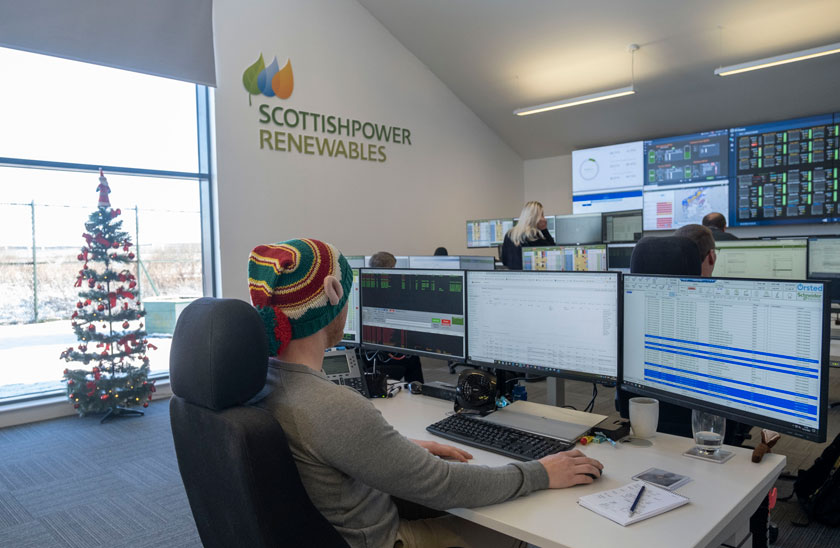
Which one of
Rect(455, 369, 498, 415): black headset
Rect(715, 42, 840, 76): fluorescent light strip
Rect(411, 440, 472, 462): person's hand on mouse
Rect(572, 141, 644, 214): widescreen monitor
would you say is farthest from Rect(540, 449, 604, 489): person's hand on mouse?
Rect(572, 141, 644, 214): widescreen monitor

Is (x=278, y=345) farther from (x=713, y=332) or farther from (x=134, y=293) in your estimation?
(x=134, y=293)

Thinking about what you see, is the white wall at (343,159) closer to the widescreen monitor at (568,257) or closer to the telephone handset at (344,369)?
the widescreen monitor at (568,257)

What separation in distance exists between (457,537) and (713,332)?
0.80m

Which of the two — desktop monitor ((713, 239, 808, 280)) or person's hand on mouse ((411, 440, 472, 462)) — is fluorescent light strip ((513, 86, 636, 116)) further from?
person's hand on mouse ((411, 440, 472, 462))

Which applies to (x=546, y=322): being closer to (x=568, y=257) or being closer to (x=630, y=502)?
(x=630, y=502)

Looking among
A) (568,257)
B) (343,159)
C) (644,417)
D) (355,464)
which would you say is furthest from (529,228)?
(355,464)

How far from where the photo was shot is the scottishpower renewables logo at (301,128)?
5.59 metres

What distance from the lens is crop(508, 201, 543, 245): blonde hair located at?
517cm

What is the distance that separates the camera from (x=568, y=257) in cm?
476

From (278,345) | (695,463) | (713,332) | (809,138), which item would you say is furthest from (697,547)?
(809,138)

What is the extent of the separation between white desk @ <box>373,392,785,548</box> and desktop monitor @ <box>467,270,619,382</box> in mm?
279

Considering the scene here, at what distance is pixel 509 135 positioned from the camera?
8.21m

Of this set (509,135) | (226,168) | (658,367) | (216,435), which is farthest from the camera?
(509,135)

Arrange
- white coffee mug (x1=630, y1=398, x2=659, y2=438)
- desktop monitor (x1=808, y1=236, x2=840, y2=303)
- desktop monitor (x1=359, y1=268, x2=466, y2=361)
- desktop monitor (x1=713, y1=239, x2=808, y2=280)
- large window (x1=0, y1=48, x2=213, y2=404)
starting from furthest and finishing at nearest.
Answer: large window (x1=0, y1=48, x2=213, y2=404) < desktop monitor (x1=808, y1=236, x2=840, y2=303) < desktop monitor (x1=713, y1=239, x2=808, y2=280) < desktop monitor (x1=359, y1=268, x2=466, y2=361) < white coffee mug (x1=630, y1=398, x2=659, y2=438)
